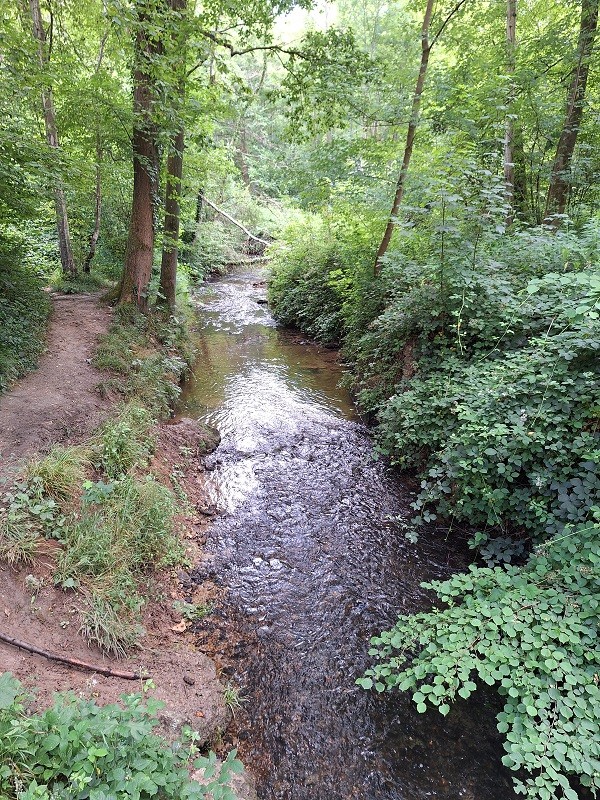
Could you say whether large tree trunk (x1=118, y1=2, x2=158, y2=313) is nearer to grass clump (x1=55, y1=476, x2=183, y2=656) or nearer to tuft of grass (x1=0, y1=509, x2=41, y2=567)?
grass clump (x1=55, y1=476, x2=183, y2=656)

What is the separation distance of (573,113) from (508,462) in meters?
7.48

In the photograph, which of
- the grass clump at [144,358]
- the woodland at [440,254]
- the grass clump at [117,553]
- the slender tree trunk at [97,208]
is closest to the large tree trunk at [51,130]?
the woodland at [440,254]

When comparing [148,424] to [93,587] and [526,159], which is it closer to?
[93,587]

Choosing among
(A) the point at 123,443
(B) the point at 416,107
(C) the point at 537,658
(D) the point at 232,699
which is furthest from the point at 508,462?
(B) the point at 416,107

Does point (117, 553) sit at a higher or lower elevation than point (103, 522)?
lower

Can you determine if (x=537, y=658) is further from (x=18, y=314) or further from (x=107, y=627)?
(x=18, y=314)

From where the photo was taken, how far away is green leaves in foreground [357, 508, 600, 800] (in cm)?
250

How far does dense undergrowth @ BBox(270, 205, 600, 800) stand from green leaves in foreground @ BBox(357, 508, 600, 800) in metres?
0.01

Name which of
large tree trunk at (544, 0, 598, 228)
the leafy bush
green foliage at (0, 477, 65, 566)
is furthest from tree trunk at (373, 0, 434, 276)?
green foliage at (0, 477, 65, 566)

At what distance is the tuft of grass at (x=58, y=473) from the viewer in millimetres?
4023

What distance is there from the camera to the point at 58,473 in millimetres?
4133

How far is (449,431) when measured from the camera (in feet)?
16.8

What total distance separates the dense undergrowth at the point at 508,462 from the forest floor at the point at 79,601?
1.51 metres

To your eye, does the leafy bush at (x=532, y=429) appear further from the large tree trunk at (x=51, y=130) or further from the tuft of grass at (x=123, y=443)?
the large tree trunk at (x=51, y=130)
